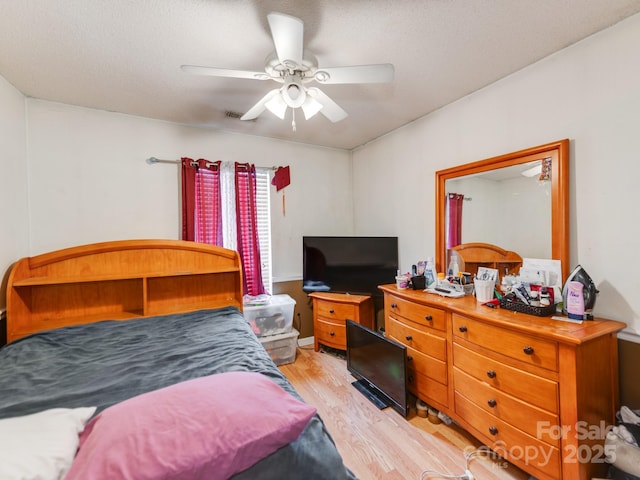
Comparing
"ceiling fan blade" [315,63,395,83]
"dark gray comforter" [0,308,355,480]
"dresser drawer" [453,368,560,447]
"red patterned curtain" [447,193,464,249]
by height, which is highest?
"ceiling fan blade" [315,63,395,83]

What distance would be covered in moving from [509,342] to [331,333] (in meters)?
1.79

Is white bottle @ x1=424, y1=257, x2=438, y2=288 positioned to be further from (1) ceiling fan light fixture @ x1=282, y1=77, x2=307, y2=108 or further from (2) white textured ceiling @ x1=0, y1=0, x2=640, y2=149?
(1) ceiling fan light fixture @ x1=282, y1=77, x2=307, y2=108

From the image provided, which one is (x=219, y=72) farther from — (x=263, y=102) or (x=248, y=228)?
(x=248, y=228)

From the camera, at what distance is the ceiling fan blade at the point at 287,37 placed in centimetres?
116

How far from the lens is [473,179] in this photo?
2.21 metres

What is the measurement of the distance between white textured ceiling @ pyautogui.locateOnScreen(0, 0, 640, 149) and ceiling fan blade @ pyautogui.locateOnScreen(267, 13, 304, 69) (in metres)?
0.21

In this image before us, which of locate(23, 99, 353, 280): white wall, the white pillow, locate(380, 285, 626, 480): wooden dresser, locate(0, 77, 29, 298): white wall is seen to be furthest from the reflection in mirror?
locate(0, 77, 29, 298): white wall

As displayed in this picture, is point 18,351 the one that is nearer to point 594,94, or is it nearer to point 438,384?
point 438,384

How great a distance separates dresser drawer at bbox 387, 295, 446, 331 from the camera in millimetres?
1914

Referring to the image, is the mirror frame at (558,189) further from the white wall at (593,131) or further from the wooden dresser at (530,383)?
the wooden dresser at (530,383)

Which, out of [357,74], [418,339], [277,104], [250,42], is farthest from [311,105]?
[418,339]

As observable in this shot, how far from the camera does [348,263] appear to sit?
9.85ft

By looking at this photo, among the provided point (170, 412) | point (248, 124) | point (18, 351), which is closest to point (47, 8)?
point (248, 124)

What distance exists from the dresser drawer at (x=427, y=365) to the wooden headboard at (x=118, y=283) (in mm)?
1523
